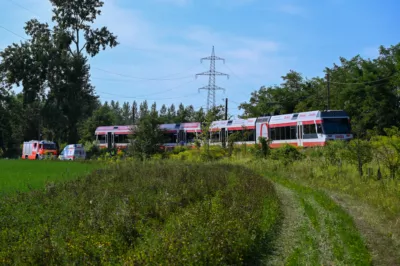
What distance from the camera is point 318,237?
31.4ft

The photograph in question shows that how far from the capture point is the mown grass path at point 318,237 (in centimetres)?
804

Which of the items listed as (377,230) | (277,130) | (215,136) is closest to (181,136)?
(215,136)

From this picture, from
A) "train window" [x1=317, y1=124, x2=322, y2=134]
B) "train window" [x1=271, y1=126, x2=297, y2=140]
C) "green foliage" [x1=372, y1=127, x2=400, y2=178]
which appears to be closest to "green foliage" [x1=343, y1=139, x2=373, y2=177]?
"green foliage" [x1=372, y1=127, x2=400, y2=178]

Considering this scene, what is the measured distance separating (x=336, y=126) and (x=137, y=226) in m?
29.2

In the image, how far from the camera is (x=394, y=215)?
38.9ft

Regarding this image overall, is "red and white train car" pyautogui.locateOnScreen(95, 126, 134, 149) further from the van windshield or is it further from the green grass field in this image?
the green grass field

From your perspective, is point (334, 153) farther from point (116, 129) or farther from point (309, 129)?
point (116, 129)

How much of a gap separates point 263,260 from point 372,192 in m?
8.66

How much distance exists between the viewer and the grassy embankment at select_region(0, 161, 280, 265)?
21.7 ft

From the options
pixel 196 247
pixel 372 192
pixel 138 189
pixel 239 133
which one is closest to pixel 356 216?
pixel 372 192

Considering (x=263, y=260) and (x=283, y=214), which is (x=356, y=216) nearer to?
(x=283, y=214)

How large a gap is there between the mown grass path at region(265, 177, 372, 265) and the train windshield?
21.2 m

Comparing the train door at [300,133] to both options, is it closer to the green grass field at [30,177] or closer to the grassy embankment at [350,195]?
the grassy embankment at [350,195]

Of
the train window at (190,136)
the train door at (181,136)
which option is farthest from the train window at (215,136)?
the train door at (181,136)
